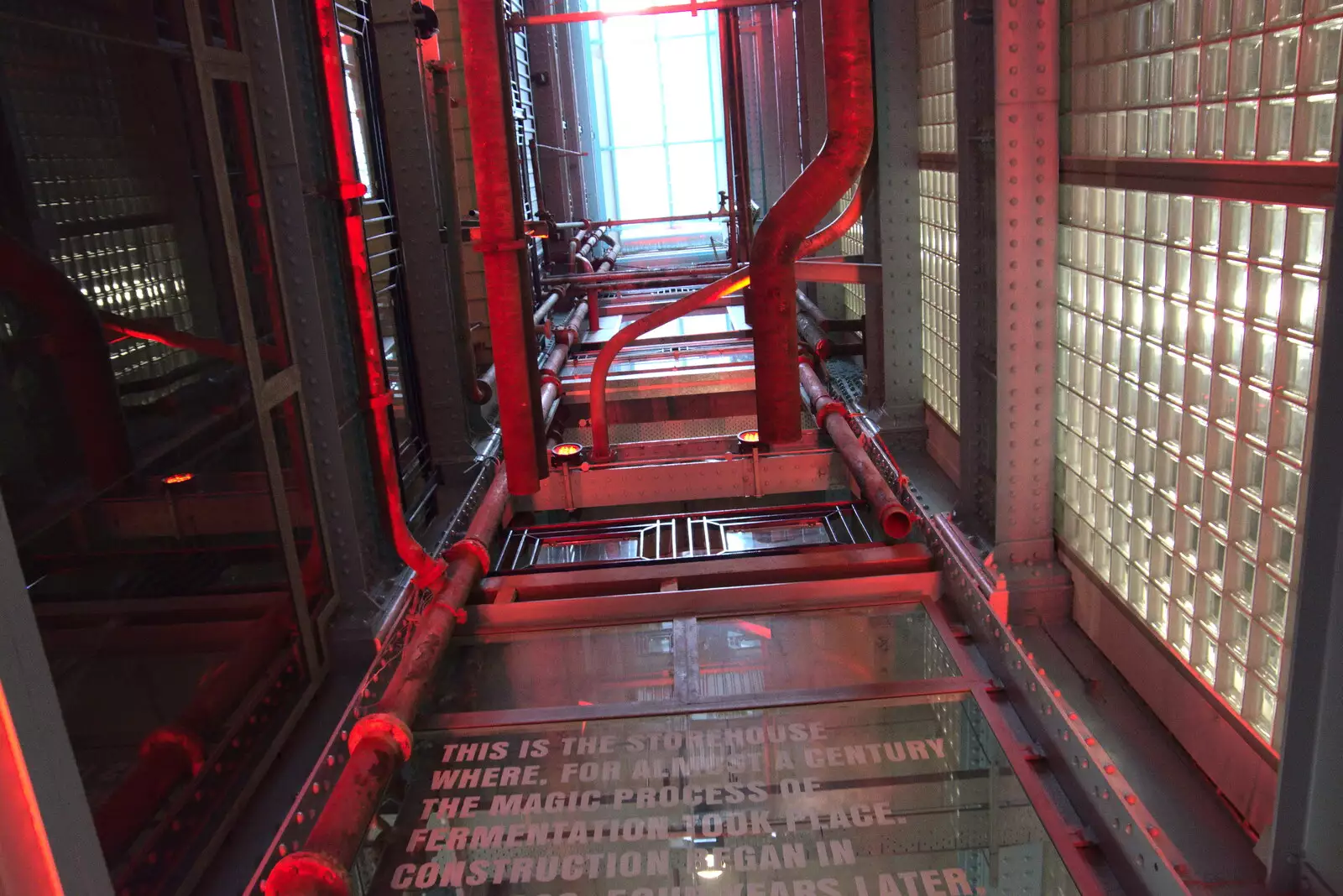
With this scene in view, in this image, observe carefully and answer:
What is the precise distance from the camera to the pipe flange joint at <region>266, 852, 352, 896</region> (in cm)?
256

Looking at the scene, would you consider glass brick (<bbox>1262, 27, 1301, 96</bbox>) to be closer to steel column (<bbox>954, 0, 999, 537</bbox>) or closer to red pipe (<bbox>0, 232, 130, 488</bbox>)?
steel column (<bbox>954, 0, 999, 537</bbox>)

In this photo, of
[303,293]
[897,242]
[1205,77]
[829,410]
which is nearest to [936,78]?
[897,242]

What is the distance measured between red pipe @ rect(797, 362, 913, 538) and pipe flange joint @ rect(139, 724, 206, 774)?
2709mm

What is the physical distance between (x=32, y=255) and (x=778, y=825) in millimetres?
2888

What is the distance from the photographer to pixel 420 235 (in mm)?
Result: 6875

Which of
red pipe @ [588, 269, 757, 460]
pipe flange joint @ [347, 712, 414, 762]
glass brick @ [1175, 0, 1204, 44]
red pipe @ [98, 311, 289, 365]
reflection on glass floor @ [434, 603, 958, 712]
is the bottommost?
reflection on glass floor @ [434, 603, 958, 712]

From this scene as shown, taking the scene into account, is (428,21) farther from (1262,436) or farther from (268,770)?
(1262,436)

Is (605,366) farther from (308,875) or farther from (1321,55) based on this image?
(1321,55)

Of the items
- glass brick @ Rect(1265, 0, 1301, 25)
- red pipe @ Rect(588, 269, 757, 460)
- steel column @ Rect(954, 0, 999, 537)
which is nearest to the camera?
glass brick @ Rect(1265, 0, 1301, 25)

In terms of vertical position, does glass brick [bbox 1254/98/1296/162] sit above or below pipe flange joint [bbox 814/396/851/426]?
above

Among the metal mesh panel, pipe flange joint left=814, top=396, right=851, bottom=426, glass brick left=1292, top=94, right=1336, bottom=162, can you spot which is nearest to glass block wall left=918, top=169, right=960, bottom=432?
pipe flange joint left=814, top=396, right=851, bottom=426

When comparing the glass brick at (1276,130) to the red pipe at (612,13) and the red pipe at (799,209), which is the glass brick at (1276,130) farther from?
the red pipe at (612,13)

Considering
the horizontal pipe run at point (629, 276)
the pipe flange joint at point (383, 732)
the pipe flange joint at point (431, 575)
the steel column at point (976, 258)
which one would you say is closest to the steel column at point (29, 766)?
the pipe flange joint at point (383, 732)

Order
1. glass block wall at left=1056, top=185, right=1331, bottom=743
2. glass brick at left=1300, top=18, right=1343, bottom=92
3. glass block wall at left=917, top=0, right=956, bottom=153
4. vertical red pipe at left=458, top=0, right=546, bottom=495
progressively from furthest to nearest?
glass block wall at left=917, top=0, right=956, bottom=153, vertical red pipe at left=458, top=0, right=546, bottom=495, glass block wall at left=1056, top=185, right=1331, bottom=743, glass brick at left=1300, top=18, right=1343, bottom=92
